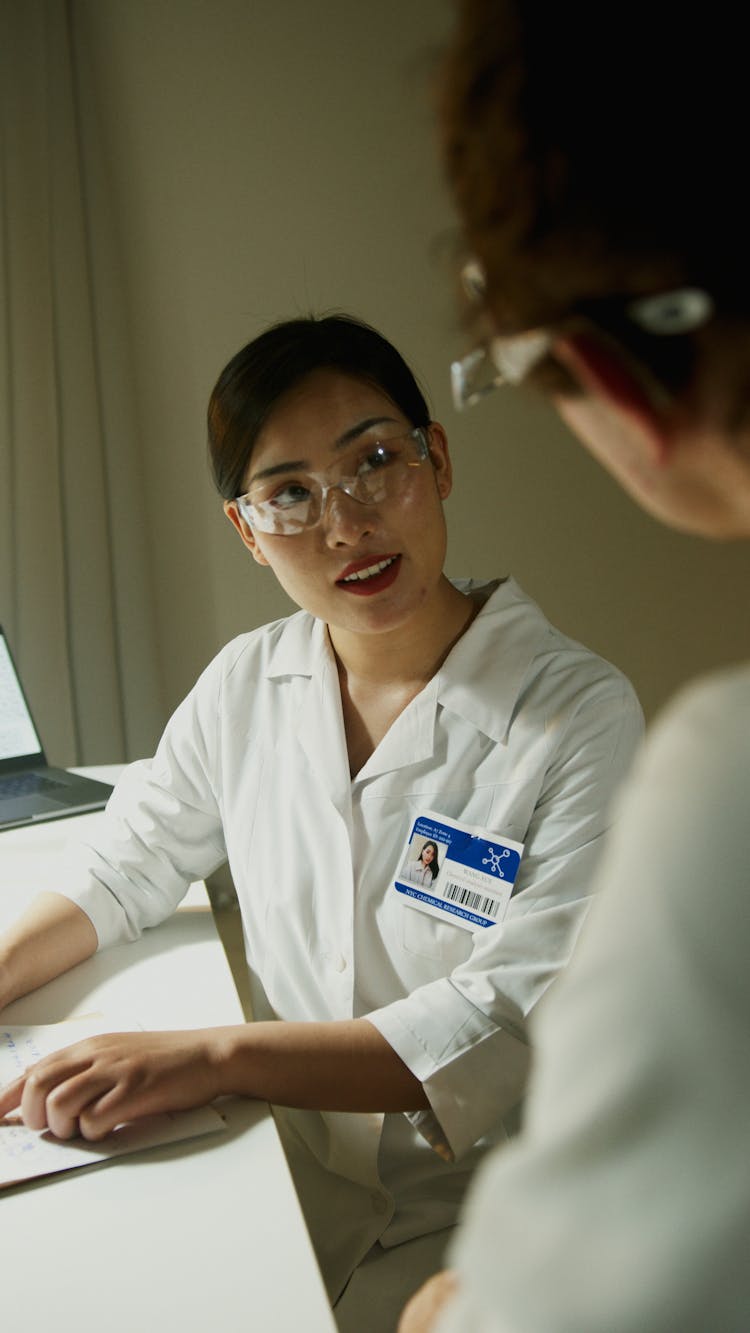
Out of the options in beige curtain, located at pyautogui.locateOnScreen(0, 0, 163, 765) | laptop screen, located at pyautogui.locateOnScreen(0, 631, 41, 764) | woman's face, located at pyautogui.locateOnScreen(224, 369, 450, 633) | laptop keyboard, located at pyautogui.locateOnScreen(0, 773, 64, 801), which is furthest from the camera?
beige curtain, located at pyautogui.locateOnScreen(0, 0, 163, 765)

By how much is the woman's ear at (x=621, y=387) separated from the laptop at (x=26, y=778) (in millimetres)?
1563

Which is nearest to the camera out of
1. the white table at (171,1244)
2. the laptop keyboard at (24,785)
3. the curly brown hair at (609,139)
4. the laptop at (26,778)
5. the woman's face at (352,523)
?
the curly brown hair at (609,139)

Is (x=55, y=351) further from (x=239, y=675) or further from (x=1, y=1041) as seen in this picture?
(x=1, y=1041)

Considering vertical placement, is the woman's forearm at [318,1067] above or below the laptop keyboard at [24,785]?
above

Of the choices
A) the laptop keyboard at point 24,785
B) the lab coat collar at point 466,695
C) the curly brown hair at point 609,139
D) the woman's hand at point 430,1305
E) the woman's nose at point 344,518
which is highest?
the curly brown hair at point 609,139

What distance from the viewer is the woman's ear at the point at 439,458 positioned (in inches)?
54.5

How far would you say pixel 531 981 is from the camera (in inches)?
42.2

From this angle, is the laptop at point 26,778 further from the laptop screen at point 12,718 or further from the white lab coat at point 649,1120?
the white lab coat at point 649,1120

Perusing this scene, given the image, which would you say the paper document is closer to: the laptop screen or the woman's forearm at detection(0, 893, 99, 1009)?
the woman's forearm at detection(0, 893, 99, 1009)

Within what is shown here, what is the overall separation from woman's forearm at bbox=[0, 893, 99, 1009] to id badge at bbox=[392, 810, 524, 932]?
37 cm

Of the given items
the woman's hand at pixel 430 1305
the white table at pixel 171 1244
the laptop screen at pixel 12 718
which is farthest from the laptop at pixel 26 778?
the woman's hand at pixel 430 1305

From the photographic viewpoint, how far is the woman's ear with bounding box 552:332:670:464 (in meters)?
0.40

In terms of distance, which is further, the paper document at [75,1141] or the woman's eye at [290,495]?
the woman's eye at [290,495]

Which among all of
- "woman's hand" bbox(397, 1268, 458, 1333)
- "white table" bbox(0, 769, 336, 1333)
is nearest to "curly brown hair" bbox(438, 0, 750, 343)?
"woman's hand" bbox(397, 1268, 458, 1333)
